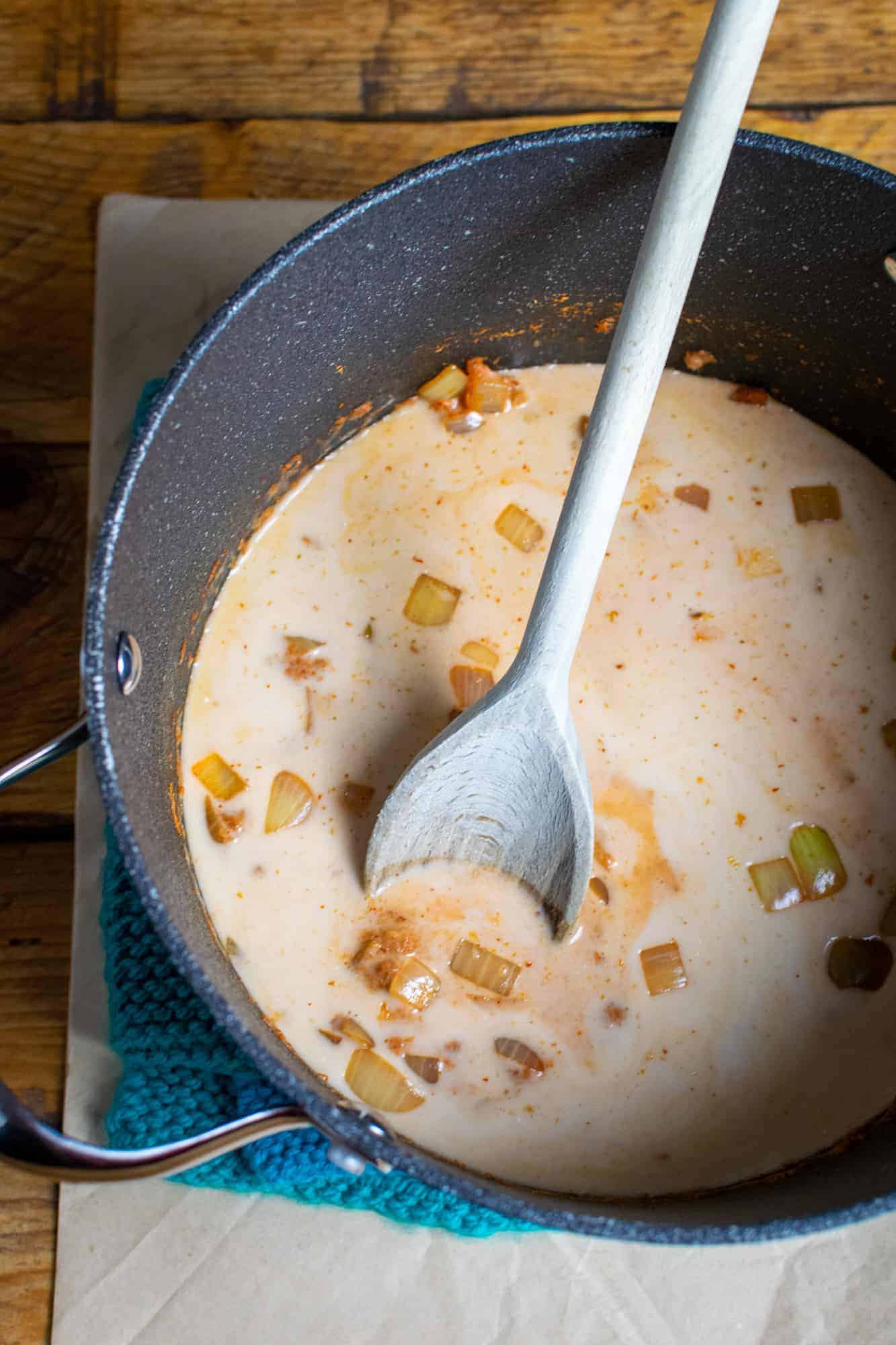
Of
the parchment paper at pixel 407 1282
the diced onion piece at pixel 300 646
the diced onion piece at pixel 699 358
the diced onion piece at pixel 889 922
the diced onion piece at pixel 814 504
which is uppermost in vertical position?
the diced onion piece at pixel 699 358

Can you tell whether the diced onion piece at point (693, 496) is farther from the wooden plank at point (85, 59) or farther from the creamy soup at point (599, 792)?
the wooden plank at point (85, 59)

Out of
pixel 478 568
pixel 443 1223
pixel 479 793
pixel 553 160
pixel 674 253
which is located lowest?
pixel 443 1223

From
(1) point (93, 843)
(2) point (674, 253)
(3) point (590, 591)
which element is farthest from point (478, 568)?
(1) point (93, 843)

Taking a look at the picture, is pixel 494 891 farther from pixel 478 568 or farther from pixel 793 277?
pixel 793 277

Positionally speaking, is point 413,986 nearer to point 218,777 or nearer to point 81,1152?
point 218,777

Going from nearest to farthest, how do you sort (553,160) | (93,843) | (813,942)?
(553,160) → (813,942) → (93,843)

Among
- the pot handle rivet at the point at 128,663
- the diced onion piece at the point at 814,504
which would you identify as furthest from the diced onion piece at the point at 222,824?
the diced onion piece at the point at 814,504

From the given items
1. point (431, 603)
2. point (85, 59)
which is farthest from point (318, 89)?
point (431, 603)
